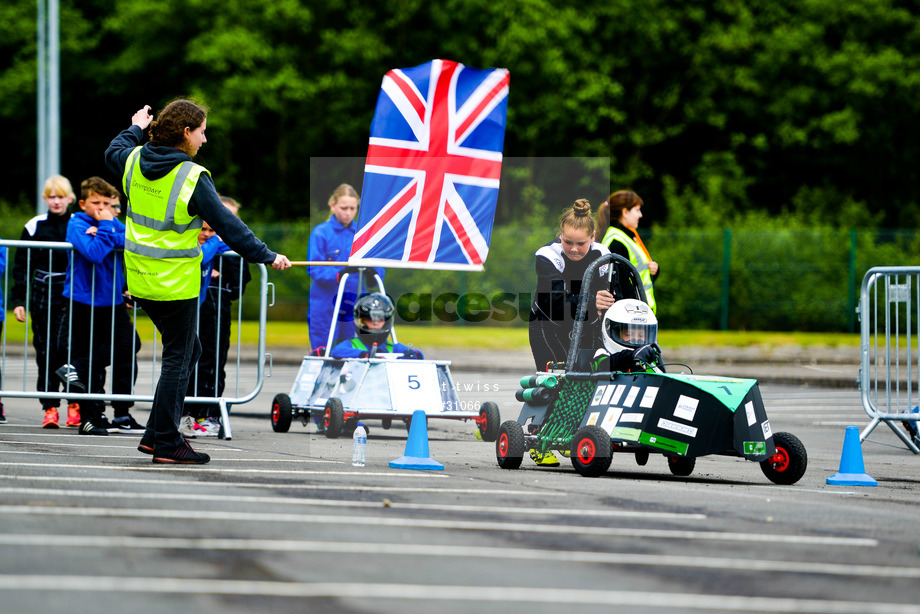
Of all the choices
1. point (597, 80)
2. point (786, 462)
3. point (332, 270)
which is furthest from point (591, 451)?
point (597, 80)

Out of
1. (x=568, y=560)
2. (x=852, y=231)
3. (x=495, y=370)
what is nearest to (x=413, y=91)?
(x=568, y=560)

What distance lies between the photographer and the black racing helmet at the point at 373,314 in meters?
11.2

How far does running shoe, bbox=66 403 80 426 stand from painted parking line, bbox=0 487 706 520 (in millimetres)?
4892

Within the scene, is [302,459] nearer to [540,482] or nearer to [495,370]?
[540,482]

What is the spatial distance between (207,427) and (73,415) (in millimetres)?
1264

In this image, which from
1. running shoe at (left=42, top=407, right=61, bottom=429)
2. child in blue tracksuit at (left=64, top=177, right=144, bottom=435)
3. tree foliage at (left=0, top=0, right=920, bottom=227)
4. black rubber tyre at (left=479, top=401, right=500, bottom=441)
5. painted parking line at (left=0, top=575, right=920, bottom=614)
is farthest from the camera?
tree foliage at (left=0, top=0, right=920, bottom=227)

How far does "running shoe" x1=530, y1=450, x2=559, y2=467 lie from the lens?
8.42m

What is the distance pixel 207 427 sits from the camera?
10641 millimetres

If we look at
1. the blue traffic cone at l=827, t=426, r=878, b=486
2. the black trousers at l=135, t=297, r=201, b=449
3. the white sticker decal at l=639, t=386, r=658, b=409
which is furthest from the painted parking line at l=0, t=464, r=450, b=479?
the blue traffic cone at l=827, t=426, r=878, b=486

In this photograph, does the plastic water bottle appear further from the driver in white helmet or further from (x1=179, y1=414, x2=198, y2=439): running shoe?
(x1=179, y1=414, x2=198, y2=439): running shoe

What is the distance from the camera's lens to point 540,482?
7.45m

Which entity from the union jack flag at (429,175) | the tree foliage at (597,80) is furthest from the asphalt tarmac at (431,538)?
the tree foliage at (597,80)

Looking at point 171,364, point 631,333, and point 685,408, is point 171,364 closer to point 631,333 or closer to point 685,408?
point 631,333

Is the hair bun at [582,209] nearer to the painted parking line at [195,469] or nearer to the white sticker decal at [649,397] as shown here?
the white sticker decal at [649,397]
